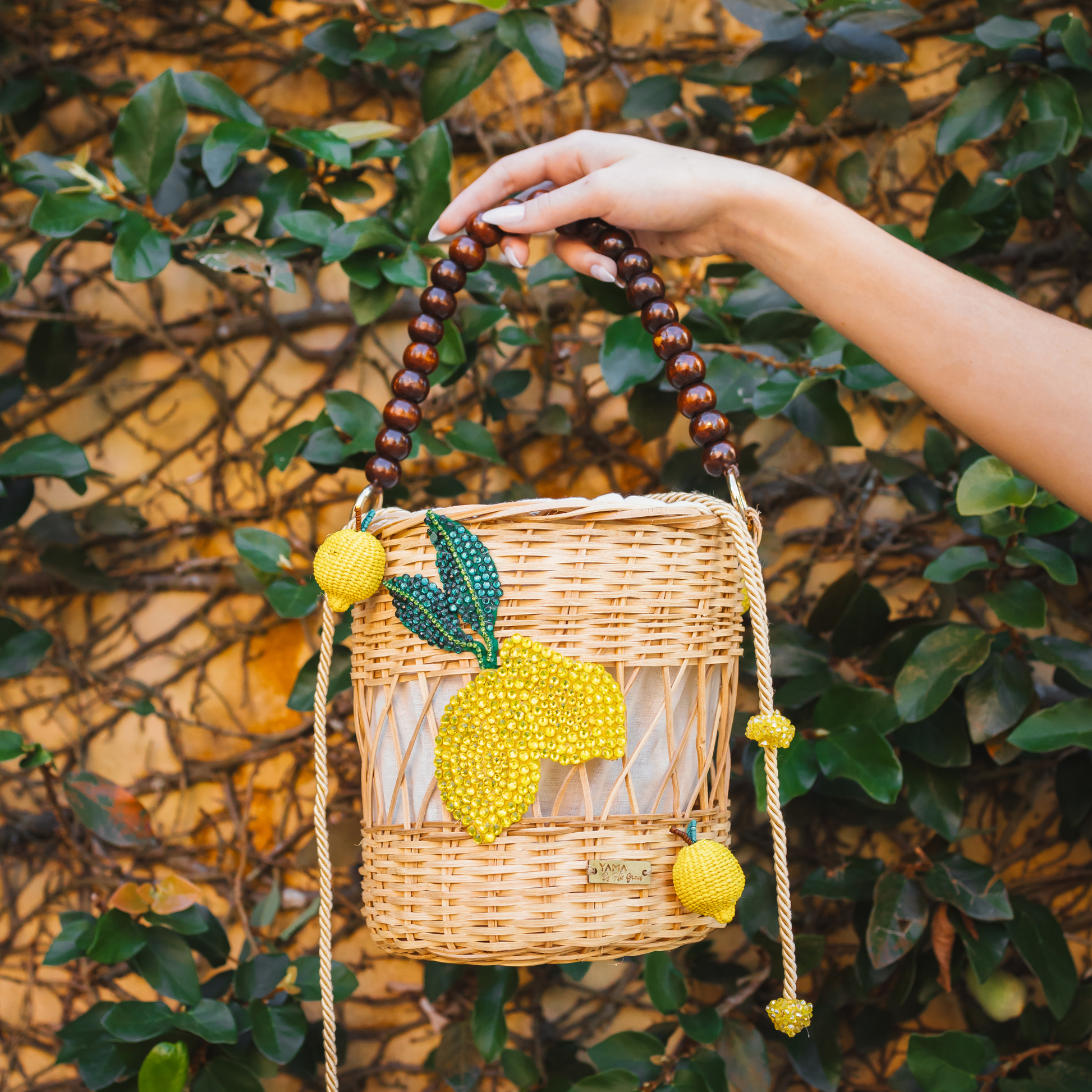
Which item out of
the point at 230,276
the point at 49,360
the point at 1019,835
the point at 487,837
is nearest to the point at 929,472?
the point at 1019,835

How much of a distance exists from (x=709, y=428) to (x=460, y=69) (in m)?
0.65

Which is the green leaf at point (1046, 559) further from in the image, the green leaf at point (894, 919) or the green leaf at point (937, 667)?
the green leaf at point (894, 919)

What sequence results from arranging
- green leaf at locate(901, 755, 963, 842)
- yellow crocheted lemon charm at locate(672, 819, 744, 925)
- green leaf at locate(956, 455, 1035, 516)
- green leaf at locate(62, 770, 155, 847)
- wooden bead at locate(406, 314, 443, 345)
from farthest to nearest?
green leaf at locate(62, 770, 155, 847)
green leaf at locate(901, 755, 963, 842)
green leaf at locate(956, 455, 1035, 516)
wooden bead at locate(406, 314, 443, 345)
yellow crocheted lemon charm at locate(672, 819, 744, 925)

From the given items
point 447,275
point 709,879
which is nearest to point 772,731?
point 709,879

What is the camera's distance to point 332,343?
49.9 inches

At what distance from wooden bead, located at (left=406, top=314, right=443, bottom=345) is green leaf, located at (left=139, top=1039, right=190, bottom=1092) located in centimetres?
74

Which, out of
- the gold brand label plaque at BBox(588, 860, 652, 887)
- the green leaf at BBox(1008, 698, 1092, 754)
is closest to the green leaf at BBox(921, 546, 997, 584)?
the green leaf at BBox(1008, 698, 1092, 754)

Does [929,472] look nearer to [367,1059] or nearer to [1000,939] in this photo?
[1000,939]

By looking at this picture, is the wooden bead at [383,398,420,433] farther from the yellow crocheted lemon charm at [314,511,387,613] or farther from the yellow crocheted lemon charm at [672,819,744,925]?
the yellow crocheted lemon charm at [672,819,744,925]

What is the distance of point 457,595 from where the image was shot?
22.2 inches

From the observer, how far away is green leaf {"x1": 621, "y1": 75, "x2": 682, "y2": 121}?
110 cm

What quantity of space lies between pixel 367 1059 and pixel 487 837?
2.58ft

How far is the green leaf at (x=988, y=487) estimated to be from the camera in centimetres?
79

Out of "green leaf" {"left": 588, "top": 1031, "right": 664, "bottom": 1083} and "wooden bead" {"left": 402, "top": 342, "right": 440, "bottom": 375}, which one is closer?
"wooden bead" {"left": 402, "top": 342, "right": 440, "bottom": 375}
